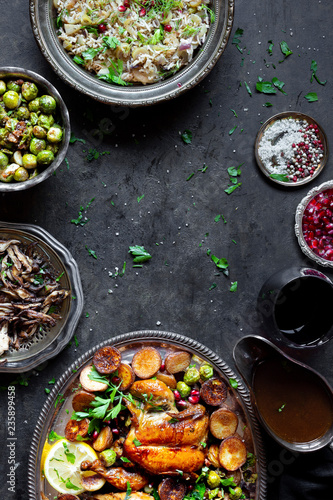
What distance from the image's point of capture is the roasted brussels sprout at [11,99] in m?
2.88

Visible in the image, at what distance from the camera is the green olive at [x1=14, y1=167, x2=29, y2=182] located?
2.87 meters

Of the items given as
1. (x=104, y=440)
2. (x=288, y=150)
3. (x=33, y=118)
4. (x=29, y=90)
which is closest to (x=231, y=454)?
(x=104, y=440)

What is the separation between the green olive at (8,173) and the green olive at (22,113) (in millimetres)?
301

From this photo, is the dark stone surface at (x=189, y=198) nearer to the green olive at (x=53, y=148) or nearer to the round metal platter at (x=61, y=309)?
the round metal platter at (x=61, y=309)

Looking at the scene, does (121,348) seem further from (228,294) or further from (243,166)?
(243,166)

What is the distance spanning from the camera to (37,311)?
3025mm

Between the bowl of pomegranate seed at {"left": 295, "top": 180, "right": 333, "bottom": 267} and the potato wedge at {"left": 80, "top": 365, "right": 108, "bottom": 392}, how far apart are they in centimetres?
159

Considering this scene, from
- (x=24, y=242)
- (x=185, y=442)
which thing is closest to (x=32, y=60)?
(x=24, y=242)

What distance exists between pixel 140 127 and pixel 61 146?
1.96 feet

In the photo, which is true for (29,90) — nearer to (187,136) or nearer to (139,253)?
(187,136)

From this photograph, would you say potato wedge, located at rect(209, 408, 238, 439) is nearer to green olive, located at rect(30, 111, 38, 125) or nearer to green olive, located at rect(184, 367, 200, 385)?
green olive, located at rect(184, 367, 200, 385)

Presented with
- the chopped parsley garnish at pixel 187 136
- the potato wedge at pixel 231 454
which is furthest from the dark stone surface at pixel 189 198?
the potato wedge at pixel 231 454

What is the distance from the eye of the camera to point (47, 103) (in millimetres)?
2873

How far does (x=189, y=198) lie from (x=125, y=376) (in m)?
1.23
